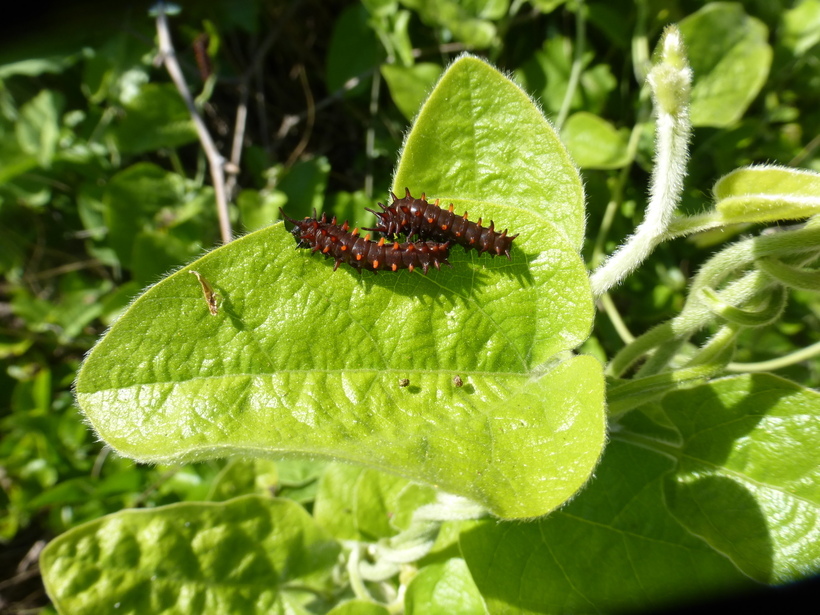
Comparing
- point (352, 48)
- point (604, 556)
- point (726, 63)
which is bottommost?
point (604, 556)

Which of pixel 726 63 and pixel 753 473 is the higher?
pixel 726 63

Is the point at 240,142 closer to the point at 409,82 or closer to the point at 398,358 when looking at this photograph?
the point at 409,82

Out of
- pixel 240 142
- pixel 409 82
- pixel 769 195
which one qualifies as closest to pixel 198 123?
pixel 240 142

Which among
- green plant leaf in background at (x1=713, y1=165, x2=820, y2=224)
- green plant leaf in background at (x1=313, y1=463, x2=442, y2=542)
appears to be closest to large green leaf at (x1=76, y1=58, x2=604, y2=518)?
green plant leaf in background at (x1=713, y1=165, x2=820, y2=224)

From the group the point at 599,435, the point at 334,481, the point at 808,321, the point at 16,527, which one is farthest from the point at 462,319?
the point at 16,527

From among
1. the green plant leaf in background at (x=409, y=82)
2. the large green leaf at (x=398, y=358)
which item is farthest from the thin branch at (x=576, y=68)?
the large green leaf at (x=398, y=358)

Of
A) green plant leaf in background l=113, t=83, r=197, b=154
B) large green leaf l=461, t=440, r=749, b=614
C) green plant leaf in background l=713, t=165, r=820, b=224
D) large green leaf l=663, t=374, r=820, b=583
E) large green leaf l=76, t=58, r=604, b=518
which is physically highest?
green plant leaf in background l=113, t=83, r=197, b=154

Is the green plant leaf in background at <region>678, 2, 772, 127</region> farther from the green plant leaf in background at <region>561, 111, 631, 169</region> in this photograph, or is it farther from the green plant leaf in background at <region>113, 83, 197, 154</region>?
the green plant leaf in background at <region>113, 83, 197, 154</region>
